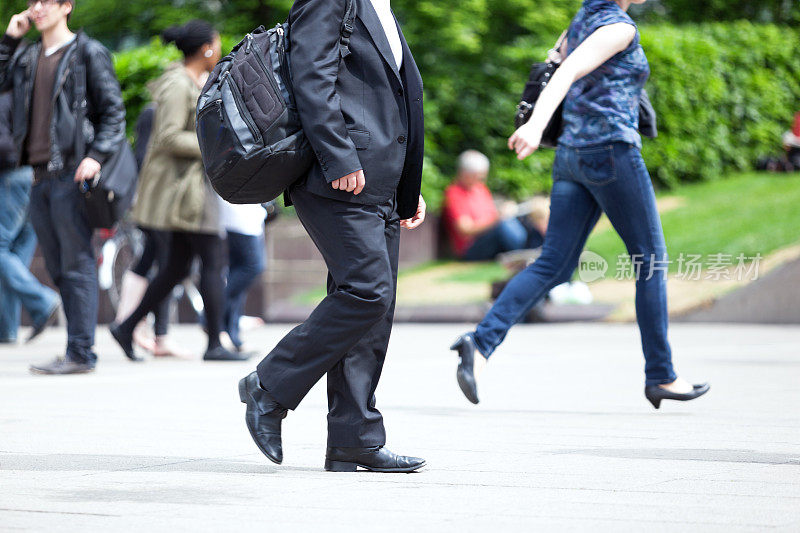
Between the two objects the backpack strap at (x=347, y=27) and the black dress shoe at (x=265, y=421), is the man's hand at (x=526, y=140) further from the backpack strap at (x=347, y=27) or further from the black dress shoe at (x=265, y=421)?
the black dress shoe at (x=265, y=421)

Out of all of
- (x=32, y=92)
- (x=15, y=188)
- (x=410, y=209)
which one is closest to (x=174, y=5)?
(x=15, y=188)

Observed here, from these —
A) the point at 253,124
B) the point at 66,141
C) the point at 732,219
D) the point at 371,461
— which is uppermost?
the point at 253,124

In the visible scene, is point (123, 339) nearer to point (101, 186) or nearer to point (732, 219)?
point (101, 186)

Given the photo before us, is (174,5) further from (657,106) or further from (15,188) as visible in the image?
(15,188)

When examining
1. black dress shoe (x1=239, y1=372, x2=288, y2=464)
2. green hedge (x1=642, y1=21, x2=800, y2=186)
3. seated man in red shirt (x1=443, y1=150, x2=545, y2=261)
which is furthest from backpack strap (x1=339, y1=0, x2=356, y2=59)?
green hedge (x1=642, y1=21, x2=800, y2=186)

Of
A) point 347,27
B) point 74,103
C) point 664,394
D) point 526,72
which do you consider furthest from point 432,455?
point 526,72

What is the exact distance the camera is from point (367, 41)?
16.0ft

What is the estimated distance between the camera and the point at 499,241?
733 inches

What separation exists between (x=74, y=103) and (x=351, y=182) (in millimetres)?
4273

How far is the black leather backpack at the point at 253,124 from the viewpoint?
4664 mm

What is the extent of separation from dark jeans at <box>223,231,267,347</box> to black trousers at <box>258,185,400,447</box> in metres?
5.36

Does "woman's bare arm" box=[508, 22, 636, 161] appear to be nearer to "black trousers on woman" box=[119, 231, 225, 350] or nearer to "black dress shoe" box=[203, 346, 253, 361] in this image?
"black trousers on woman" box=[119, 231, 225, 350]

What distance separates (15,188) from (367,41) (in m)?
7.45

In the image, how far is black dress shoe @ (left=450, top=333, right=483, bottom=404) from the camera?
658 centimetres
